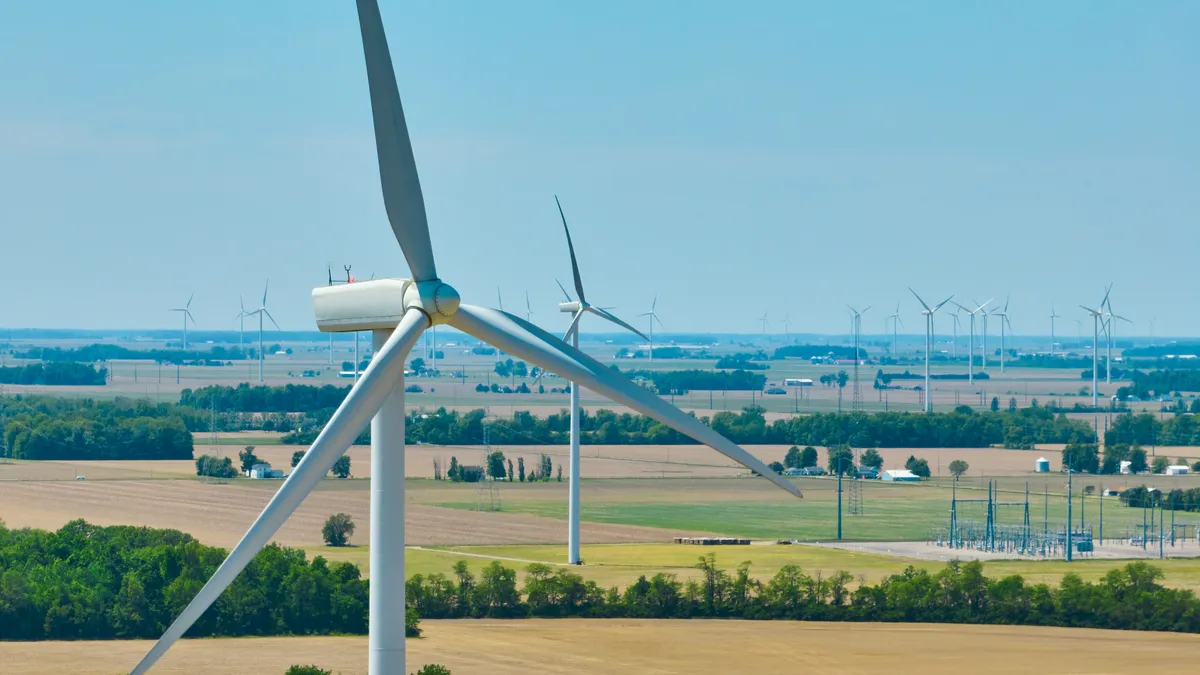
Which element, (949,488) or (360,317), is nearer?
(360,317)

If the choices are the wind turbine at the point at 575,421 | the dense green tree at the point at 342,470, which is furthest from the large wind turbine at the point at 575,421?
the dense green tree at the point at 342,470

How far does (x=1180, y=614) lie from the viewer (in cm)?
8119

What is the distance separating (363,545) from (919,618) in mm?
38023

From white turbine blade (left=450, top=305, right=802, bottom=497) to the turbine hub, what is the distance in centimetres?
108

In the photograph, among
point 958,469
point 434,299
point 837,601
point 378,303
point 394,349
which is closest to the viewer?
point 394,349

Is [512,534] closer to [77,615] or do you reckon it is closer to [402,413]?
[77,615]

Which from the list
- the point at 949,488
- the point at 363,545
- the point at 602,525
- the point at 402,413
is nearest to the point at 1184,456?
the point at 949,488

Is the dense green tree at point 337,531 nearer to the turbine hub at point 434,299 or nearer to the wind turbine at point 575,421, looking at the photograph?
the wind turbine at point 575,421

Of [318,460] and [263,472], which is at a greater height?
[318,460]

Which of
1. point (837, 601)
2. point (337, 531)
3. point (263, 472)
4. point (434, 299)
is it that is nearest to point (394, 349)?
point (434, 299)

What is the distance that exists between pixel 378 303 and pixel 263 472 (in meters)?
117

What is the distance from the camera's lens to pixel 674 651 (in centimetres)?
7325

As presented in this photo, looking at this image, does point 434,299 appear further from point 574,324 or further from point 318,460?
point 574,324

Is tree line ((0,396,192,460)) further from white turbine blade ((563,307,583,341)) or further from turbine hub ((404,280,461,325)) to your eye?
turbine hub ((404,280,461,325))
